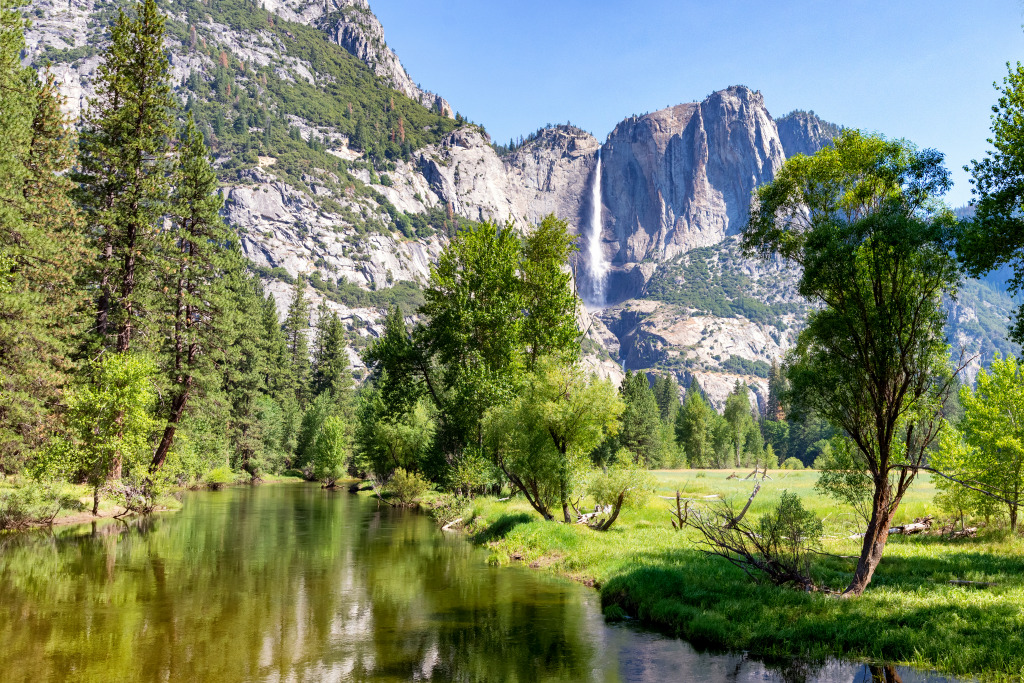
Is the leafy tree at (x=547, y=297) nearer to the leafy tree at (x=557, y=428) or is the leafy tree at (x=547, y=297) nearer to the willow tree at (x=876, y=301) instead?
the leafy tree at (x=557, y=428)

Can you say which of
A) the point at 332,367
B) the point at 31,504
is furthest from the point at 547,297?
the point at 332,367

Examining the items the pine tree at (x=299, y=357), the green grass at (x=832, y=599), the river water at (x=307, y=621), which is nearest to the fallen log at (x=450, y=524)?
the river water at (x=307, y=621)

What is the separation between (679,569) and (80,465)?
36523 mm

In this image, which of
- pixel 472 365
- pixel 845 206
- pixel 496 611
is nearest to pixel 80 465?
pixel 472 365

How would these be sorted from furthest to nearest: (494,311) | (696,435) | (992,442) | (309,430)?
1. (696,435)
2. (309,430)
3. (494,311)
4. (992,442)

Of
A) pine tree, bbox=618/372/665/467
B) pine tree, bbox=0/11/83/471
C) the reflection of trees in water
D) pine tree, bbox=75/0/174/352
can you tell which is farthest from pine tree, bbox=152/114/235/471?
pine tree, bbox=618/372/665/467

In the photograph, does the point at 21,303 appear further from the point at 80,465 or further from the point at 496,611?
the point at 496,611

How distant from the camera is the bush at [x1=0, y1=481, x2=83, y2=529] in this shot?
3133 cm

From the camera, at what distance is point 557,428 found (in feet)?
102

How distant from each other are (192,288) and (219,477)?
34962 millimetres

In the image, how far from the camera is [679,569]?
21016 millimetres

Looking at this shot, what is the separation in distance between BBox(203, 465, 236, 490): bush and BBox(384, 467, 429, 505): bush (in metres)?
27.6

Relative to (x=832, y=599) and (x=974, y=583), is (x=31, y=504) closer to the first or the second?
(x=832, y=599)

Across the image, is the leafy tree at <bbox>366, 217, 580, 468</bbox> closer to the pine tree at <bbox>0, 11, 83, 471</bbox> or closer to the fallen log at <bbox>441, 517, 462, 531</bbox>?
the fallen log at <bbox>441, 517, 462, 531</bbox>
